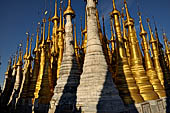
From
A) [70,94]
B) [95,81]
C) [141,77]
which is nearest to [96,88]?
[95,81]

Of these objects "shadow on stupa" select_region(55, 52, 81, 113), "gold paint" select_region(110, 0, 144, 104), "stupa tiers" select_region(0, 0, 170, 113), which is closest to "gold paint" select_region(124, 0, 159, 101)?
"stupa tiers" select_region(0, 0, 170, 113)

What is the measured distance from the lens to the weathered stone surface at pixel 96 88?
8.09 metres

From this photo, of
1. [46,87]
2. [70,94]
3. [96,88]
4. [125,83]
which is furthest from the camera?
[46,87]

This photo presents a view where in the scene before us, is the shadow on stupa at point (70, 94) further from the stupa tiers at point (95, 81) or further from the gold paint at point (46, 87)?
the gold paint at point (46, 87)

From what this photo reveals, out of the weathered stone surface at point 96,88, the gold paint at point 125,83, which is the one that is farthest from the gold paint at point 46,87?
the gold paint at point 125,83

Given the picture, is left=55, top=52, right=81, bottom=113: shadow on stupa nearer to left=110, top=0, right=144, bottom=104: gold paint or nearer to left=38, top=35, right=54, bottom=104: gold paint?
left=110, top=0, right=144, bottom=104: gold paint

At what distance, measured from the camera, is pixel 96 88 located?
8617 millimetres

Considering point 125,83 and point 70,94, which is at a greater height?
point 125,83

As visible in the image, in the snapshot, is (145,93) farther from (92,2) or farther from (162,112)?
(92,2)

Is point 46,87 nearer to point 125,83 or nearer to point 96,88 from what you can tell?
point 96,88

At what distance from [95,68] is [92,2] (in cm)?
661

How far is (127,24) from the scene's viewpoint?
17281 mm

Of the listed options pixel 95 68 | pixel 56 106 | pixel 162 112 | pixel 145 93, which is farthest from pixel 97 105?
pixel 162 112

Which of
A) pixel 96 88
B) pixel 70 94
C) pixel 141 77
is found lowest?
pixel 70 94
